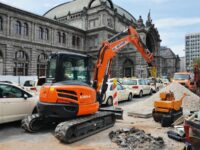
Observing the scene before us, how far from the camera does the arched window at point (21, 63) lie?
3988cm

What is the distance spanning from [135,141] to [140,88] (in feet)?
52.0

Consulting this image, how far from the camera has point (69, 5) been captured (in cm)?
6688

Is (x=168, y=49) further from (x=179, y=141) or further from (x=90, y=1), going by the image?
(x=179, y=141)

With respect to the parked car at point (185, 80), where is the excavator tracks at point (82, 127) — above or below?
below

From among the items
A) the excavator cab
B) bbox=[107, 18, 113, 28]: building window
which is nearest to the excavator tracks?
the excavator cab

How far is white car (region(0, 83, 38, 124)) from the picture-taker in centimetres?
882

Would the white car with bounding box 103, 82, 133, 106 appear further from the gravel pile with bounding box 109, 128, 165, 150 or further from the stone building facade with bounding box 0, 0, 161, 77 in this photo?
the stone building facade with bounding box 0, 0, 161, 77

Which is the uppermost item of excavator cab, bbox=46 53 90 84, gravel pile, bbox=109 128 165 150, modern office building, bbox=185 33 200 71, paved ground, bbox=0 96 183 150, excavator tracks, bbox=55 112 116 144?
modern office building, bbox=185 33 200 71

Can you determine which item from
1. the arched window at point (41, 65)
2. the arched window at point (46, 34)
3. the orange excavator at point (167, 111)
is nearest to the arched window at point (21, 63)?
the arched window at point (41, 65)

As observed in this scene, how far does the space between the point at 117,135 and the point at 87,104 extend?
1.48 m

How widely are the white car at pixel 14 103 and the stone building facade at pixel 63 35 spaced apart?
30.5 meters

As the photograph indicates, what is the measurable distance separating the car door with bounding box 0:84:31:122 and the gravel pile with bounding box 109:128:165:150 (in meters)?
3.73

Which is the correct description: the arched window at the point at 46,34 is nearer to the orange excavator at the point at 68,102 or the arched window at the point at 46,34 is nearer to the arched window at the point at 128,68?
the arched window at the point at 128,68

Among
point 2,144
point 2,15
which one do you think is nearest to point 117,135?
point 2,144
